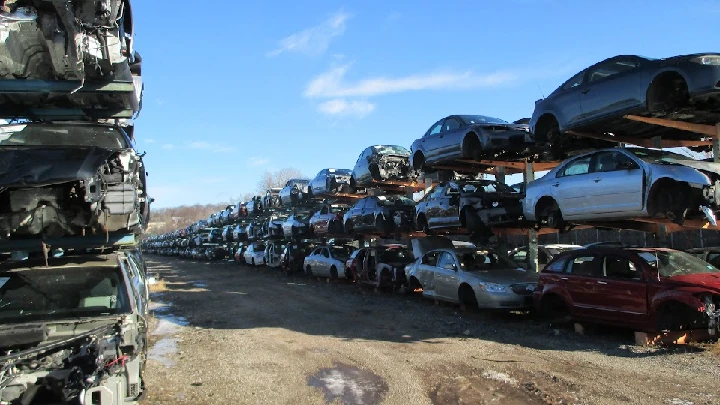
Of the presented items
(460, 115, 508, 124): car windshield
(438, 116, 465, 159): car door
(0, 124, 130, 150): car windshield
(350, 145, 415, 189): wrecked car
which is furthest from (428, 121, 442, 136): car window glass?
(0, 124, 130, 150): car windshield

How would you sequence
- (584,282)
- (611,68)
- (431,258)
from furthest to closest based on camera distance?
(431,258) < (611,68) < (584,282)

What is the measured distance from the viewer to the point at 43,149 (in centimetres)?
639

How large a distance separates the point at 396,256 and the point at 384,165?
3276mm

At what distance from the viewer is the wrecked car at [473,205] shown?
13.1 metres

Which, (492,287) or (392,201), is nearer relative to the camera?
(492,287)

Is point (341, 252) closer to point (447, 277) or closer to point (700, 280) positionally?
point (447, 277)

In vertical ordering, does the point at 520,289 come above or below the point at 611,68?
below

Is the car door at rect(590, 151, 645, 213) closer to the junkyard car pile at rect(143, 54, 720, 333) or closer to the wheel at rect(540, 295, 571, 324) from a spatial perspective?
the junkyard car pile at rect(143, 54, 720, 333)

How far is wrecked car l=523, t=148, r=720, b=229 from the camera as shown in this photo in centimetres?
817

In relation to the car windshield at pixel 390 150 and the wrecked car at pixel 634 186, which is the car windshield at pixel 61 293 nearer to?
the wrecked car at pixel 634 186

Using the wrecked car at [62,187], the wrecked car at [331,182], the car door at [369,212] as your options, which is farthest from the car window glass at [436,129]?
the wrecked car at [62,187]

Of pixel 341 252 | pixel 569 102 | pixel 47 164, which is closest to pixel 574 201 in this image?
pixel 569 102

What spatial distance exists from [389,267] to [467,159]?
3.70 metres

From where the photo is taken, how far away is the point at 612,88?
9172 mm
